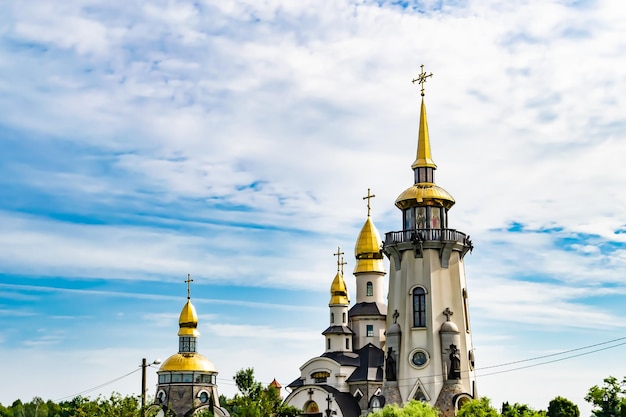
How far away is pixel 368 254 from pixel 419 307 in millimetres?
14659

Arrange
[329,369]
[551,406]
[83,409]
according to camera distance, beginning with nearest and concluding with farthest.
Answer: [83,409], [329,369], [551,406]

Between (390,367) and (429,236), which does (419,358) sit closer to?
(390,367)

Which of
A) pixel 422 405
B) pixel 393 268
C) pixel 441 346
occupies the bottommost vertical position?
pixel 422 405

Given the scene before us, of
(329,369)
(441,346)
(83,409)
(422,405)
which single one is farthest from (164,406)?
(422,405)

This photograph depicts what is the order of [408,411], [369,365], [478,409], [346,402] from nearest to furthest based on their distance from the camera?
[408,411] → [478,409] → [346,402] → [369,365]

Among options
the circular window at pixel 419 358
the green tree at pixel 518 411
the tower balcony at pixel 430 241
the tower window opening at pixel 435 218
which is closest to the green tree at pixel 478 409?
the green tree at pixel 518 411

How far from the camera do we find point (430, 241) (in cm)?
6044

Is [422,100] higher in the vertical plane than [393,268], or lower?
higher

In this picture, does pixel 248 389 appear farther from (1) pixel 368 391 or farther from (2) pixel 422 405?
(2) pixel 422 405

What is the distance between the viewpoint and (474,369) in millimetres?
60156

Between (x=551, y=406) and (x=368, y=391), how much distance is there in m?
21.5

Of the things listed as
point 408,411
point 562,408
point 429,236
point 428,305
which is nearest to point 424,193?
point 429,236

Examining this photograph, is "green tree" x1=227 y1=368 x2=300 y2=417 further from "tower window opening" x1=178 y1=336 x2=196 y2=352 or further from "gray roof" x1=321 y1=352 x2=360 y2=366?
"tower window opening" x1=178 y1=336 x2=196 y2=352

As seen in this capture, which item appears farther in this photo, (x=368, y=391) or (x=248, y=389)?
(x=368, y=391)
